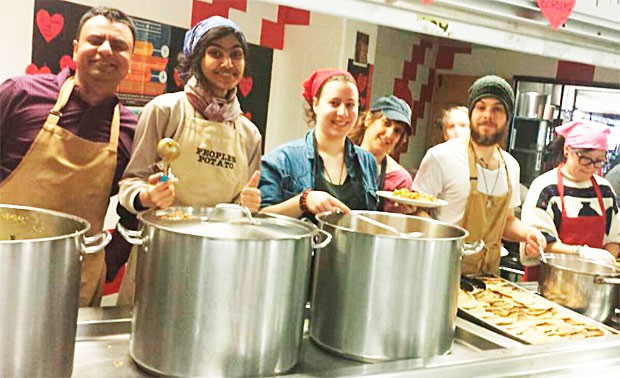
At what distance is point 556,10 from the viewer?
1.76 m

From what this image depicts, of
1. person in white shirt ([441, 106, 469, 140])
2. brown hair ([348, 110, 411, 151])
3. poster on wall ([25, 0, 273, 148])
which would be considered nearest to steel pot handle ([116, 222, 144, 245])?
poster on wall ([25, 0, 273, 148])

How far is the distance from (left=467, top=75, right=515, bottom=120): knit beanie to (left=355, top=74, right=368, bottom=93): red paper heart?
13.3 inches

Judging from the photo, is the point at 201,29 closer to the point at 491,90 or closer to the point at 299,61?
the point at 299,61

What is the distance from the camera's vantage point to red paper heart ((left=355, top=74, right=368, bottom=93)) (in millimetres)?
1785

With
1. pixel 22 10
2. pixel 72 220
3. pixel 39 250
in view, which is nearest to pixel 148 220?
pixel 72 220

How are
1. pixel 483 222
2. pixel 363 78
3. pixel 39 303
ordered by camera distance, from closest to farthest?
pixel 39 303, pixel 363 78, pixel 483 222

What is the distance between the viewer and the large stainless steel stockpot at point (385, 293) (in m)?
1.16

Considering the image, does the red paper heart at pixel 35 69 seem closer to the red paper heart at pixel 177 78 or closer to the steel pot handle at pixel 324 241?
the red paper heart at pixel 177 78

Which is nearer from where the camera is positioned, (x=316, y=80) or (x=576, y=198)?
(x=316, y=80)

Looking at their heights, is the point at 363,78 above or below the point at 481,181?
above

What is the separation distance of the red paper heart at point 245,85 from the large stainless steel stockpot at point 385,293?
51cm

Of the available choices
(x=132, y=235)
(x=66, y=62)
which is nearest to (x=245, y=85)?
(x=66, y=62)

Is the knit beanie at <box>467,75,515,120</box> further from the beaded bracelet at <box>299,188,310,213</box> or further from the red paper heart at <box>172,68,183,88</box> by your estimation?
the red paper heart at <box>172,68,183,88</box>

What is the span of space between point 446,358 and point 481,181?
0.81 metres
